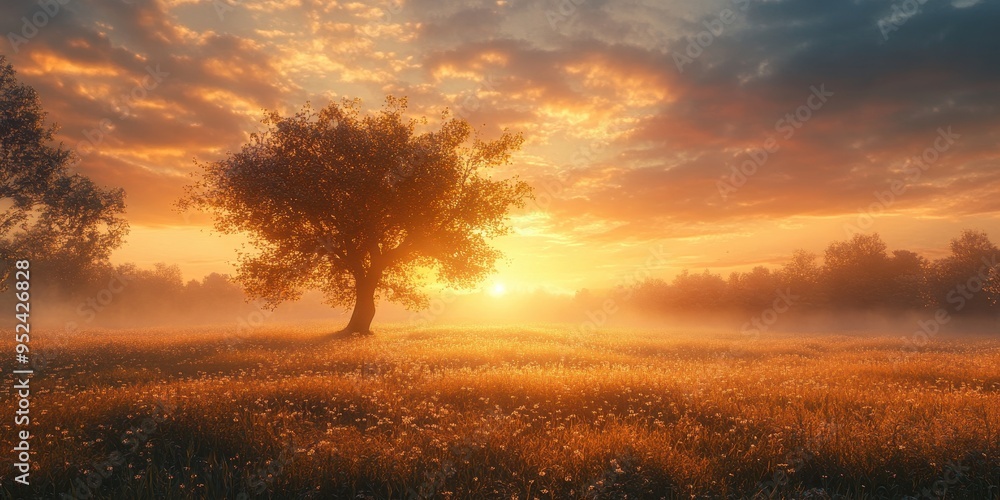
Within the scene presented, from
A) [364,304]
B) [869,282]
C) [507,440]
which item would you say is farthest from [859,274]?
[507,440]

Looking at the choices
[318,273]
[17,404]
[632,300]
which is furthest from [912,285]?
[17,404]

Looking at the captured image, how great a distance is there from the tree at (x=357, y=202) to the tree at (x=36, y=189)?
24.5 ft

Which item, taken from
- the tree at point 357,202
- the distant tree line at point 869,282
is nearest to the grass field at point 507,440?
the tree at point 357,202

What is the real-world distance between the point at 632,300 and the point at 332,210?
88.7 m

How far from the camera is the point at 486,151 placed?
30266mm

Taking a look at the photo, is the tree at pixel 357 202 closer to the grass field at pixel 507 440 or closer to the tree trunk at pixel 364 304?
the tree trunk at pixel 364 304

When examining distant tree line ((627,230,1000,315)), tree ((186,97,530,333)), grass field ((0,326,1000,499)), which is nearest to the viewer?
grass field ((0,326,1000,499))

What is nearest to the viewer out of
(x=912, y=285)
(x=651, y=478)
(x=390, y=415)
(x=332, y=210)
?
(x=651, y=478)

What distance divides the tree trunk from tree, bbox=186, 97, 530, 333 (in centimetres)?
6

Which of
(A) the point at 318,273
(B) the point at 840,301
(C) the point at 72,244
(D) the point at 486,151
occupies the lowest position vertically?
(B) the point at 840,301

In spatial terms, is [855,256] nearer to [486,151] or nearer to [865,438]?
[486,151]

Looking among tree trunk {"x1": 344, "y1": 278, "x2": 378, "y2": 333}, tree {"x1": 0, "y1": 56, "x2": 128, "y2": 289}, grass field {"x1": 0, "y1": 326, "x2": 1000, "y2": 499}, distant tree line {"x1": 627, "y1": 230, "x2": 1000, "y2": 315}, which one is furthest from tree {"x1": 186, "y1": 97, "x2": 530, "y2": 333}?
distant tree line {"x1": 627, "y1": 230, "x2": 1000, "y2": 315}

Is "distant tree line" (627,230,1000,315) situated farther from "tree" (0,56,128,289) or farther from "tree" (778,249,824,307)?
"tree" (0,56,128,289)

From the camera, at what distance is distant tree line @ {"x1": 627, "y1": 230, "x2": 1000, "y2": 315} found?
74625 mm
